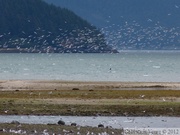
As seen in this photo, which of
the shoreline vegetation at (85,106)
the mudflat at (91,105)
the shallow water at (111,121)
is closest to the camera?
the shoreline vegetation at (85,106)

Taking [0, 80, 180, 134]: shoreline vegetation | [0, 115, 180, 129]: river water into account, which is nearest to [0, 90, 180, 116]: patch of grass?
[0, 80, 180, 134]: shoreline vegetation

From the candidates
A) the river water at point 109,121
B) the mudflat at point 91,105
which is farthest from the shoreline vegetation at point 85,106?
the river water at point 109,121

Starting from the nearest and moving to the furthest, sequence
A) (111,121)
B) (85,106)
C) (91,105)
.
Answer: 1. (111,121)
2. (85,106)
3. (91,105)

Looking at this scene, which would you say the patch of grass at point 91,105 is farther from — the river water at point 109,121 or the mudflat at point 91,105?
the river water at point 109,121

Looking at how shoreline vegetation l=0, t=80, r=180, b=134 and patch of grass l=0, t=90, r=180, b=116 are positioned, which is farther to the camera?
patch of grass l=0, t=90, r=180, b=116

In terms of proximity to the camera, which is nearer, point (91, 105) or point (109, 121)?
point (109, 121)

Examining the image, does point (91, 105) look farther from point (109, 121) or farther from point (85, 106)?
point (109, 121)

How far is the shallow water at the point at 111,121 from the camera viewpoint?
1595 inches

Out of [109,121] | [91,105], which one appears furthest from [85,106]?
[109,121]

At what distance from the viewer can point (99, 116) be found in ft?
148

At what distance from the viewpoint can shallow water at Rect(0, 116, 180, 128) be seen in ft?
133

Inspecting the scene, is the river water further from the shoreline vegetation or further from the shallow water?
the shoreline vegetation

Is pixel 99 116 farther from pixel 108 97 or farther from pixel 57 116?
pixel 108 97

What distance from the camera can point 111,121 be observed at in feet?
139
